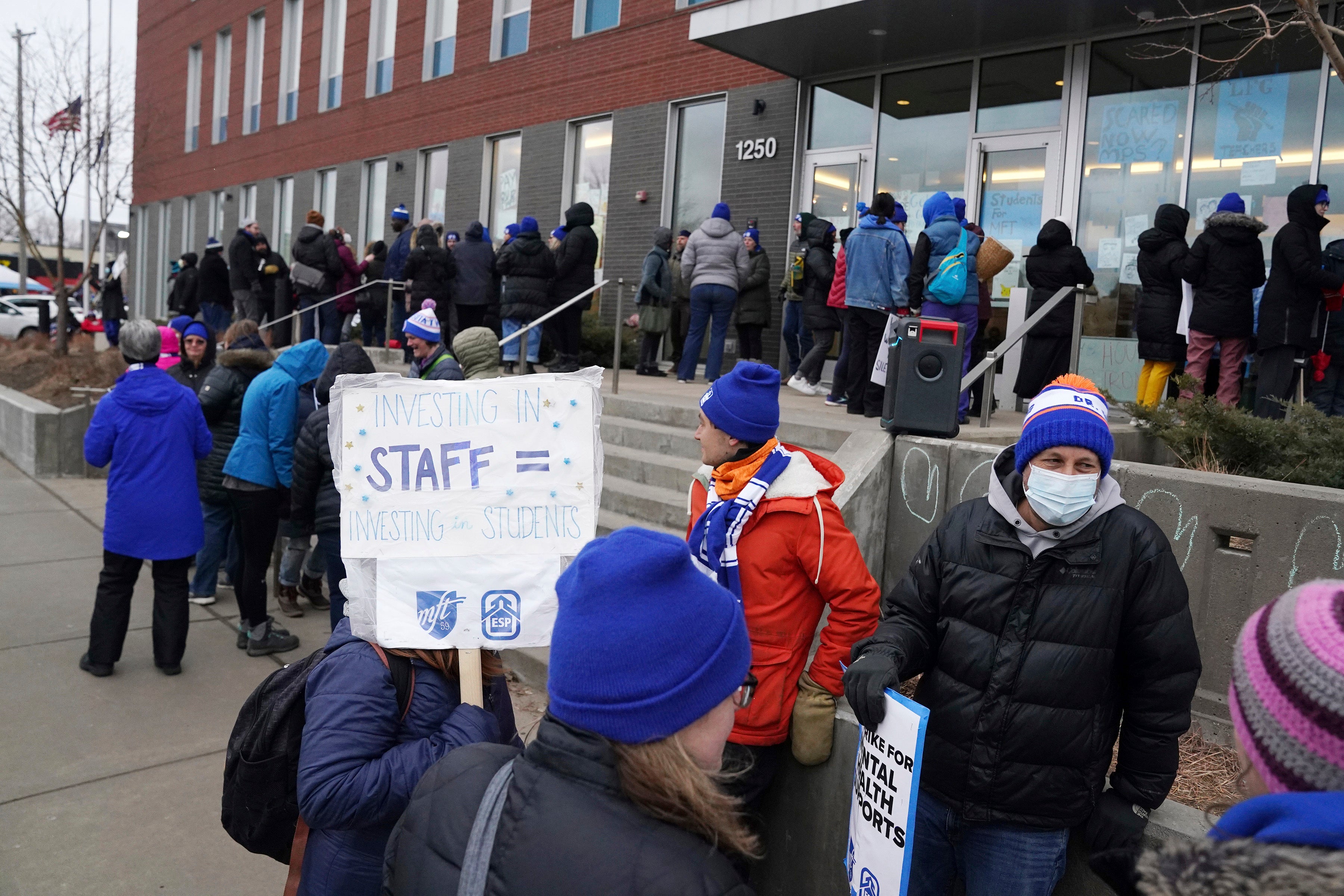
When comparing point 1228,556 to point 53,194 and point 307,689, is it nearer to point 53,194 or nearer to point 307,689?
point 307,689

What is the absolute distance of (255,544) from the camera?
6.41 meters

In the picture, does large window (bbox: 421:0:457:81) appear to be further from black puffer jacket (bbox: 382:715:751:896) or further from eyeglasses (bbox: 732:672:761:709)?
black puffer jacket (bbox: 382:715:751:896)

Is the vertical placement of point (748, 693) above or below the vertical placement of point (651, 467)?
below

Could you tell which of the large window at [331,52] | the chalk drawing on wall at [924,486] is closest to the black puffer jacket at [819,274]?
the chalk drawing on wall at [924,486]

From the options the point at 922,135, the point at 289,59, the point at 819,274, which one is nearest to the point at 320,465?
the point at 819,274

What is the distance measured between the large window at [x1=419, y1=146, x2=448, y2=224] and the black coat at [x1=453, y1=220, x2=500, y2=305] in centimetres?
685

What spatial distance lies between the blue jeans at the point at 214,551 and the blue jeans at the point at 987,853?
5.66 meters

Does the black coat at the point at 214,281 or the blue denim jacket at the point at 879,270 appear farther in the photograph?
the black coat at the point at 214,281

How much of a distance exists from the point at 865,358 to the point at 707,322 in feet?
11.5

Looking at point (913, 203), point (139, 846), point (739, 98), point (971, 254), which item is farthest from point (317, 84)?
point (139, 846)

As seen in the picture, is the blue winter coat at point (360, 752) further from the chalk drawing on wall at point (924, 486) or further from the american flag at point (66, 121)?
the american flag at point (66, 121)

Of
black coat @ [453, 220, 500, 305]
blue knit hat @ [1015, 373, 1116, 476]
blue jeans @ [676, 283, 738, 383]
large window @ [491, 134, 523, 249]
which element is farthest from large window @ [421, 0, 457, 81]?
blue knit hat @ [1015, 373, 1116, 476]

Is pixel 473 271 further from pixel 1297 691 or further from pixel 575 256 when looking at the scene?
pixel 1297 691

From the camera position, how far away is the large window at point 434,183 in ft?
62.3
